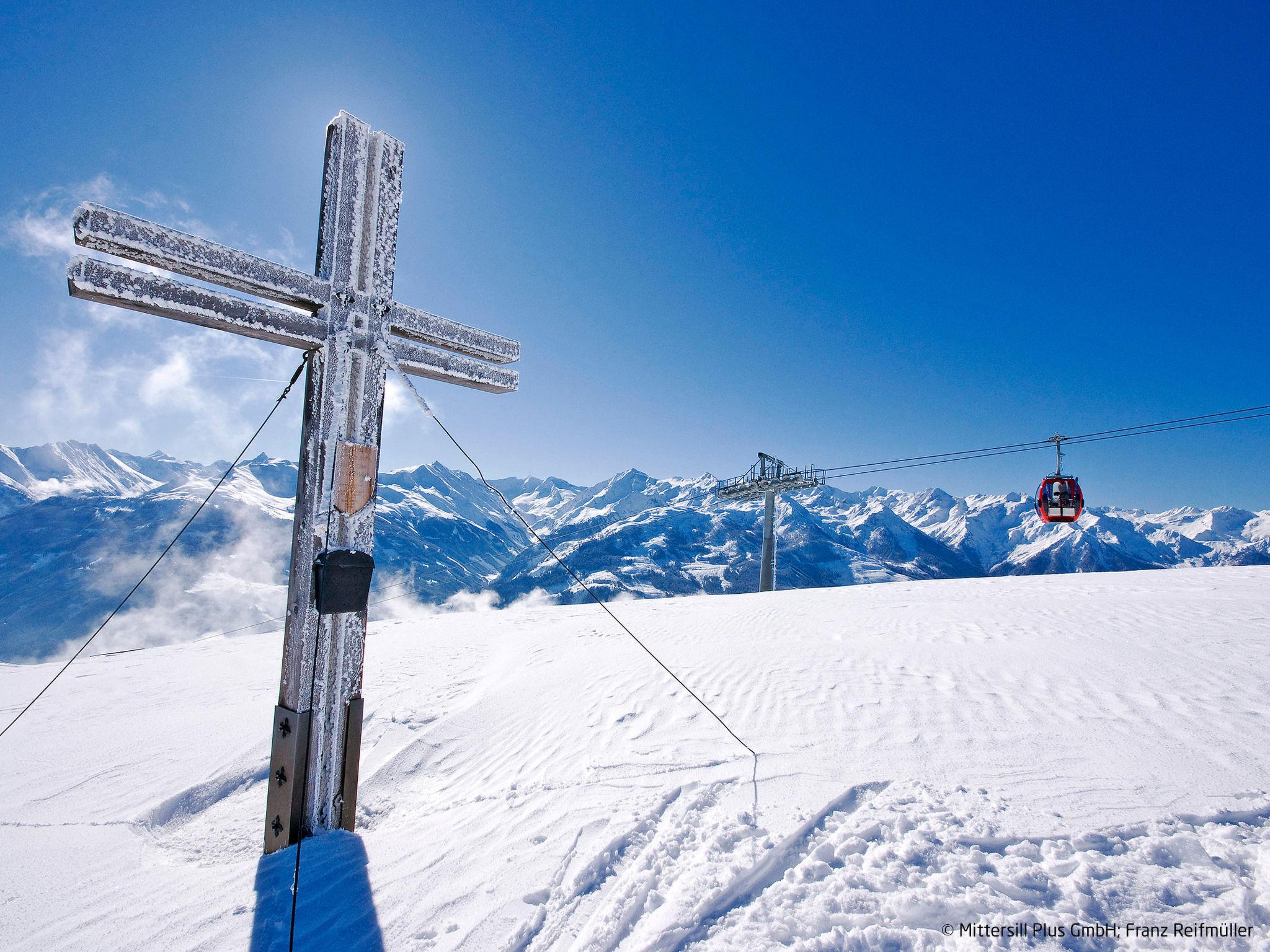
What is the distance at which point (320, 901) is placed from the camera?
312 cm

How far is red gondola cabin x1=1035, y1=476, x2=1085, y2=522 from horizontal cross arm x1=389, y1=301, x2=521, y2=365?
17955 mm

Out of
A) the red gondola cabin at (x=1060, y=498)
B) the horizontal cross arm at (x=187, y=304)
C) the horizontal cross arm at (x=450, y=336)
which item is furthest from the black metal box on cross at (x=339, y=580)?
the red gondola cabin at (x=1060, y=498)

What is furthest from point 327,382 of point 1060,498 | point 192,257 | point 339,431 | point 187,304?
point 1060,498

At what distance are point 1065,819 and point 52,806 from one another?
8372 millimetres

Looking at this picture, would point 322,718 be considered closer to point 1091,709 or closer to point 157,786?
point 157,786

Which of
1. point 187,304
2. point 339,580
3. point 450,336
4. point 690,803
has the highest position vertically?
point 450,336

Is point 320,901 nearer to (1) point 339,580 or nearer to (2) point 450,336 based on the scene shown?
(1) point 339,580

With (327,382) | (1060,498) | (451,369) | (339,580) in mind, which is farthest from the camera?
(1060,498)

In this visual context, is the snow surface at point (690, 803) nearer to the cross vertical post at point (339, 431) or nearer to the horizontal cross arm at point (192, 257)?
the cross vertical post at point (339, 431)

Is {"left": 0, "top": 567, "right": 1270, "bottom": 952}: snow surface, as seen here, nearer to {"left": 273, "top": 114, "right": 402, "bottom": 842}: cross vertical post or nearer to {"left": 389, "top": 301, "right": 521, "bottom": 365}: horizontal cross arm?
{"left": 273, "top": 114, "right": 402, "bottom": 842}: cross vertical post

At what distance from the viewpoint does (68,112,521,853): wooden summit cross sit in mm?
3541

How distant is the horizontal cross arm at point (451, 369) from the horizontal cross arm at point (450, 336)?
0.14m

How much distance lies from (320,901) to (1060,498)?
20.5m

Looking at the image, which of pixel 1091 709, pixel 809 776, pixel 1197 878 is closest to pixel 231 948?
pixel 809 776
